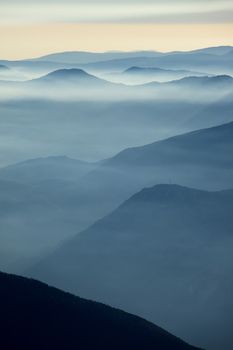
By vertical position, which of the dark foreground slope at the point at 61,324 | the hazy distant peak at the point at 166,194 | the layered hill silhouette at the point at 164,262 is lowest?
the dark foreground slope at the point at 61,324

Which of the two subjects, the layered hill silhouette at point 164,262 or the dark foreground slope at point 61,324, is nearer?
the dark foreground slope at point 61,324

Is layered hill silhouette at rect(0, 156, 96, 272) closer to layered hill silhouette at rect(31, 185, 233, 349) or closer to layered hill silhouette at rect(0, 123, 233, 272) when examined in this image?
layered hill silhouette at rect(0, 123, 233, 272)

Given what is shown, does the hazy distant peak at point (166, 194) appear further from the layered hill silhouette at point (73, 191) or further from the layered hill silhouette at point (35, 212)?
the layered hill silhouette at point (35, 212)

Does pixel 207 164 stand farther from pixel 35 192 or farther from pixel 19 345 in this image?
pixel 19 345

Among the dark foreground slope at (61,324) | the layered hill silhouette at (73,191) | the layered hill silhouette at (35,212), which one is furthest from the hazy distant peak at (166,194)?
the dark foreground slope at (61,324)

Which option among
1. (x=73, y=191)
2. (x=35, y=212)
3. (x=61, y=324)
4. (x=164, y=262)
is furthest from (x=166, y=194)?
(x=61, y=324)

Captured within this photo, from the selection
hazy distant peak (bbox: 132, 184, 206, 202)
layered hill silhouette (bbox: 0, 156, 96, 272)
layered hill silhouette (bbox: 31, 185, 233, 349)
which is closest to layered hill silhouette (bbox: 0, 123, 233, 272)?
layered hill silhouette (bbox: 0, 156, 96, 272)

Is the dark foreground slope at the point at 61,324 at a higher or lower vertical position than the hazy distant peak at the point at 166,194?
lower
